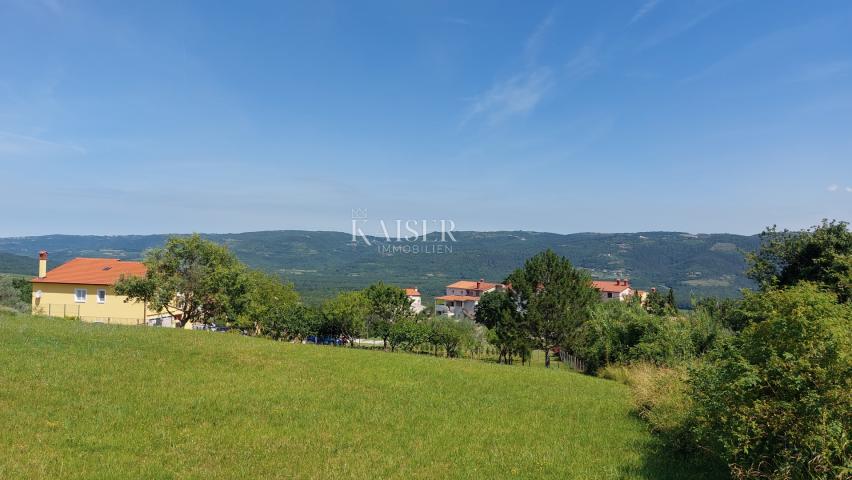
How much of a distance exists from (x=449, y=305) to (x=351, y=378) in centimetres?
13949

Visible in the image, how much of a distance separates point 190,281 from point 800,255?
129 ft

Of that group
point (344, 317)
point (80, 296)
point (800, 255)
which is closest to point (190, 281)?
point (344, 317)

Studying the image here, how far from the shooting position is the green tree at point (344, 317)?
44125 mm

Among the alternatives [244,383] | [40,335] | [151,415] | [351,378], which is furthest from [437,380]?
[40,335]

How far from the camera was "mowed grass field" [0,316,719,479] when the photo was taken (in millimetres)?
8398

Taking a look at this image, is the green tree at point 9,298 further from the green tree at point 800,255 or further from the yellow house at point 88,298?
the green tree at point 800,255

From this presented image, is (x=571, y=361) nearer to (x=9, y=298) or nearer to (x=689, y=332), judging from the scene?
(x=689, y=332)

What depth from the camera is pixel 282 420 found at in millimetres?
11008

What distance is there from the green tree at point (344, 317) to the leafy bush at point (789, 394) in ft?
126

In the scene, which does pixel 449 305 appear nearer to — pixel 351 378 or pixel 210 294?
pixel 210 294

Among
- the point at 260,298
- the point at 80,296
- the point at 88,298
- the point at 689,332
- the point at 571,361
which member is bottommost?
the point at 571,361

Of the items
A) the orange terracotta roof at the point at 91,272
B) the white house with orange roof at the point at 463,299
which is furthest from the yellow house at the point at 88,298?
the white house with orange roof at the point at 463,299

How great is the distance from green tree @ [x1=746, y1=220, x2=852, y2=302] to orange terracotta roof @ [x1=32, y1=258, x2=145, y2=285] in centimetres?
5061

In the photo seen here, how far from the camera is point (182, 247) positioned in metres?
36.2
